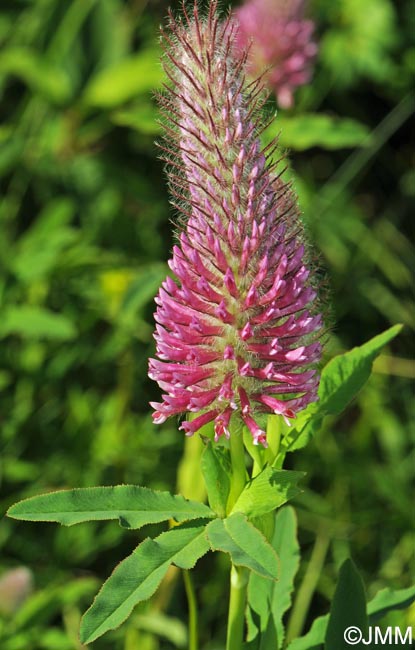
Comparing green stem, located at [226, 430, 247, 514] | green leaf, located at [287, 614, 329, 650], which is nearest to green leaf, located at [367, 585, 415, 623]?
green leaf, located at [287, 614, 329, 650]

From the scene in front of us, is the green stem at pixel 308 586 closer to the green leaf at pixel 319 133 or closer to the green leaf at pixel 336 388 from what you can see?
the green leaf at pixel 336 388

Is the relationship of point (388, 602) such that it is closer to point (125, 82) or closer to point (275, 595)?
point (275, 595)

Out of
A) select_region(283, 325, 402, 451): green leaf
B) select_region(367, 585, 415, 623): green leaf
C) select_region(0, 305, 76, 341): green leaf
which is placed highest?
select_region(0, 305, 76, 341): green leaf

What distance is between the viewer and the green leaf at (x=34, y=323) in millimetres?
2945


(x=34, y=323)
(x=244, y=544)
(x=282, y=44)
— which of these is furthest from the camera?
(x=282, y=44)

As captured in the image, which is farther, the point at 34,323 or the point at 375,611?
the point at 34,323

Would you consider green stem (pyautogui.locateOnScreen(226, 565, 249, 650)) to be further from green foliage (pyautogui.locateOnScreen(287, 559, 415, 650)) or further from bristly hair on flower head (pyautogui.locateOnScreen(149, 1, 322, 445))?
bristly hair on flower head (pyautogui.locateOnScreen(149, 1, 322, 445))

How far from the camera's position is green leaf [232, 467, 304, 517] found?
143 centimetres

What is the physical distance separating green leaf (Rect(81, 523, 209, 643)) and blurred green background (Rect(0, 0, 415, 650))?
0.99m

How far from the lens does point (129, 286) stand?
303 cm

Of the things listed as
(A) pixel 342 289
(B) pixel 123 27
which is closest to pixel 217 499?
(A) pixel 342 289

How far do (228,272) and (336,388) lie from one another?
14.8 inches

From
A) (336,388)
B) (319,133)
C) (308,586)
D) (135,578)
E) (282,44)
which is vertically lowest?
(308,586)

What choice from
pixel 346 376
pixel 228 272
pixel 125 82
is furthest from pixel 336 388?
pixel 125 82
